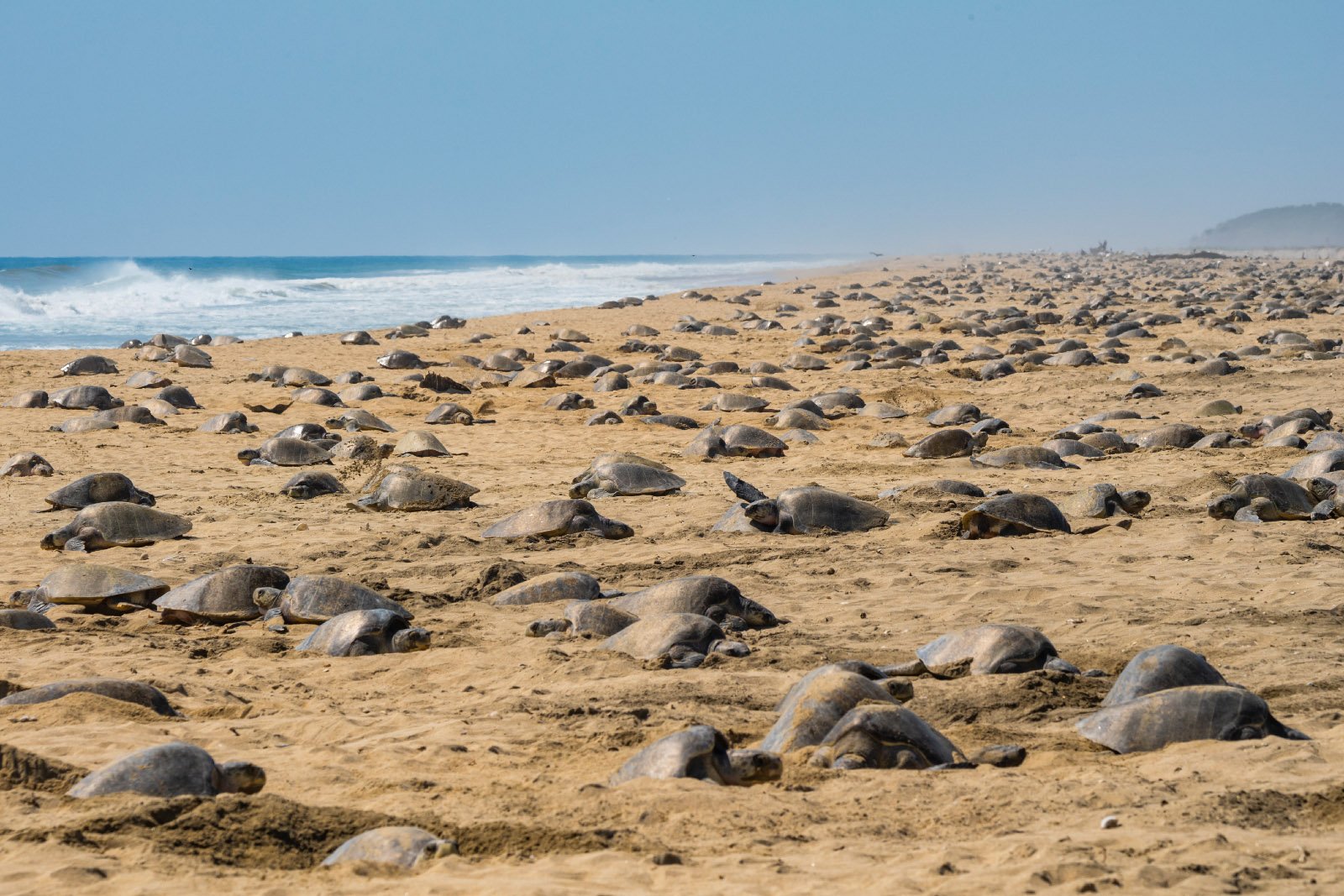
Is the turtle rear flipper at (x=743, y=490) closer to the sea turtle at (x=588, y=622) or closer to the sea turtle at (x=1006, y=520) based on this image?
the sea turtle at (x=1006, y=520)

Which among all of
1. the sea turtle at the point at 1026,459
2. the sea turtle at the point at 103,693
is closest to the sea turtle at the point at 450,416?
the sea turtle at the point at 1026,459

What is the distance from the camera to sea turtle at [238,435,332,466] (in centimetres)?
1091

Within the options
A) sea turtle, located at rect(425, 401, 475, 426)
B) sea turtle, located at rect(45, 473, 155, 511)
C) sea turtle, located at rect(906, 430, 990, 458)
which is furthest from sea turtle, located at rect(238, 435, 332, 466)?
sea turtle, located at rect(906, 430, 990, 458)

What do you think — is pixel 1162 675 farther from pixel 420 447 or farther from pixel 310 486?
pixel 420 447

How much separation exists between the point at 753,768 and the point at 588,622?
209cm

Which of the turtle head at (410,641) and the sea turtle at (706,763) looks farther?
the turtle head at (410,641)

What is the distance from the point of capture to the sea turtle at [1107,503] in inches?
310

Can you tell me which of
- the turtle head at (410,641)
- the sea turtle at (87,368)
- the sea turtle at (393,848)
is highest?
the sea turtle at (87,368)

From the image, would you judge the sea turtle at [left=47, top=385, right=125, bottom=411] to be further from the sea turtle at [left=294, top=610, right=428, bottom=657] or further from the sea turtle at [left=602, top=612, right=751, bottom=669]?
the sea turtle at [left=602, top=612, right=751, bottom=669]

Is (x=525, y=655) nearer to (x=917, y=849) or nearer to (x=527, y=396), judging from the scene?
(x=917, y=849)

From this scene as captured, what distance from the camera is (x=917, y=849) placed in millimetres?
3307

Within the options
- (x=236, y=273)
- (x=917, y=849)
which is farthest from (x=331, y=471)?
(x=236, y=273)

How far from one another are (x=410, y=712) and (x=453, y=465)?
245 inches

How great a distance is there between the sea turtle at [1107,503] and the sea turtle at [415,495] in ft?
14.6
